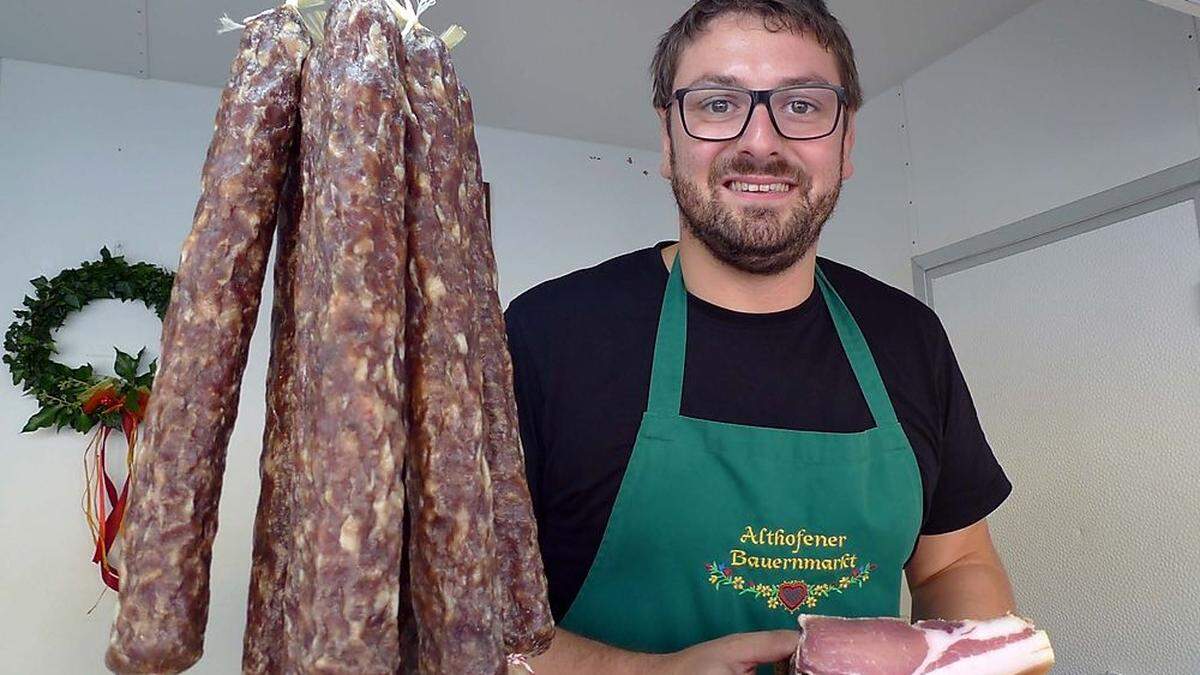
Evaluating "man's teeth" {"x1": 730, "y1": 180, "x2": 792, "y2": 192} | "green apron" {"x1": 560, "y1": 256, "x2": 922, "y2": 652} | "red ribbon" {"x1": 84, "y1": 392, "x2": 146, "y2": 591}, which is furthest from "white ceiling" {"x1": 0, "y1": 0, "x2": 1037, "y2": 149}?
"green apron" {"x1": 560, "y1": 256, "x2": 922, "y2": 652}

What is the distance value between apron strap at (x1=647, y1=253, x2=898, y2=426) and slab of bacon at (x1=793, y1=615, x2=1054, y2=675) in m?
0.55

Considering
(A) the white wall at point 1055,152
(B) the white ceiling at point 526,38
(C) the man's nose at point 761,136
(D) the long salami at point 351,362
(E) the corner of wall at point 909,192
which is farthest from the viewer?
(E) the corner of wall at point 909,192

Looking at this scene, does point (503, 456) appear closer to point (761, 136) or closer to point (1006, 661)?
point (1006, 661)

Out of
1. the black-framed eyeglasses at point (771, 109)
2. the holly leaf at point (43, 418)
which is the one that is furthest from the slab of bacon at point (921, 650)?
the holly leaf at point (43, 418)

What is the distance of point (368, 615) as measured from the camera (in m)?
0.61

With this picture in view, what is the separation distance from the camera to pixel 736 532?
1.45 m

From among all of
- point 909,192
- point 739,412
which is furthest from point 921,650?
point 909,192

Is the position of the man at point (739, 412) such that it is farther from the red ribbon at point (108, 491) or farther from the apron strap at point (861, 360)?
the red ribbon at point (108, 491)

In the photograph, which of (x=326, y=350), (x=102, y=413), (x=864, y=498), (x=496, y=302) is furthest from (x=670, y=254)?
(x=102, y=413)

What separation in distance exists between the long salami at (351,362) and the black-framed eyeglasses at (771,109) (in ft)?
2.69

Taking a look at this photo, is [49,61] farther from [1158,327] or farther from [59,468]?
[1158,327]

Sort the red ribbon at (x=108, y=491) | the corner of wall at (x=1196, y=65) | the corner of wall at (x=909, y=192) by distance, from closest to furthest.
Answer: the corner of wall at (x=1196, y=65), the red ribbon at (x=108, y=491), the corner of wall at (x=909, y=192)

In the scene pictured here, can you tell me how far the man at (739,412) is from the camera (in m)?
1.44

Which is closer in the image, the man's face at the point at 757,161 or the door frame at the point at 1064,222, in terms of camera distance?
the man's face at the point at 757,161
